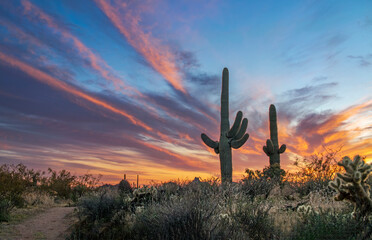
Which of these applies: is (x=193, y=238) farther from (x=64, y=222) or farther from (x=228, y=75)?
(x=228, y=75)

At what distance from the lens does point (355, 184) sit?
4430mm

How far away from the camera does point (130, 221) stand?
9.78 metres

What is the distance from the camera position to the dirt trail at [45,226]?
1041 cm

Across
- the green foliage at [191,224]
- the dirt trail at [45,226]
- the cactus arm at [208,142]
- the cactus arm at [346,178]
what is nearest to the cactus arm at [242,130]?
the cactus arm at [208,142]

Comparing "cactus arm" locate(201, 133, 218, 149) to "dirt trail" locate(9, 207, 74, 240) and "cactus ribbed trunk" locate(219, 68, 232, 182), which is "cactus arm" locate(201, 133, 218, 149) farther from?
"dirt trail" locate(9, 207, 74, 240)

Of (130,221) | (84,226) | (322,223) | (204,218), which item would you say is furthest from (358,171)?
(84,226)

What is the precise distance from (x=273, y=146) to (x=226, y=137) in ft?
12.0

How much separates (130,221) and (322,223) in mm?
6037

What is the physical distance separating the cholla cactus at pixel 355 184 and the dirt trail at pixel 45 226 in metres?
8.81

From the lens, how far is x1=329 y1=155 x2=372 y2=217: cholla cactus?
441 centimetres

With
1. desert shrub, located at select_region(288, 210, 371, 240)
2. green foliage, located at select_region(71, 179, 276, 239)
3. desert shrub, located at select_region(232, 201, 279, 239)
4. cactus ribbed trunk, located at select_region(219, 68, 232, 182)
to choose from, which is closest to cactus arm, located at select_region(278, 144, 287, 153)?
cactus ribbed trunk, located at select_region(219, 68, 232, 182)

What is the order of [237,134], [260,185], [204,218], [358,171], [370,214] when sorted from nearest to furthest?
[358,171], [370,214], [204,218], [260,185], [237,134]

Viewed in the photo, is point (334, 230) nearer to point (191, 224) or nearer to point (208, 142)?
point (191, 224)

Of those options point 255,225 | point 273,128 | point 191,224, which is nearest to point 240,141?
point 273,128
